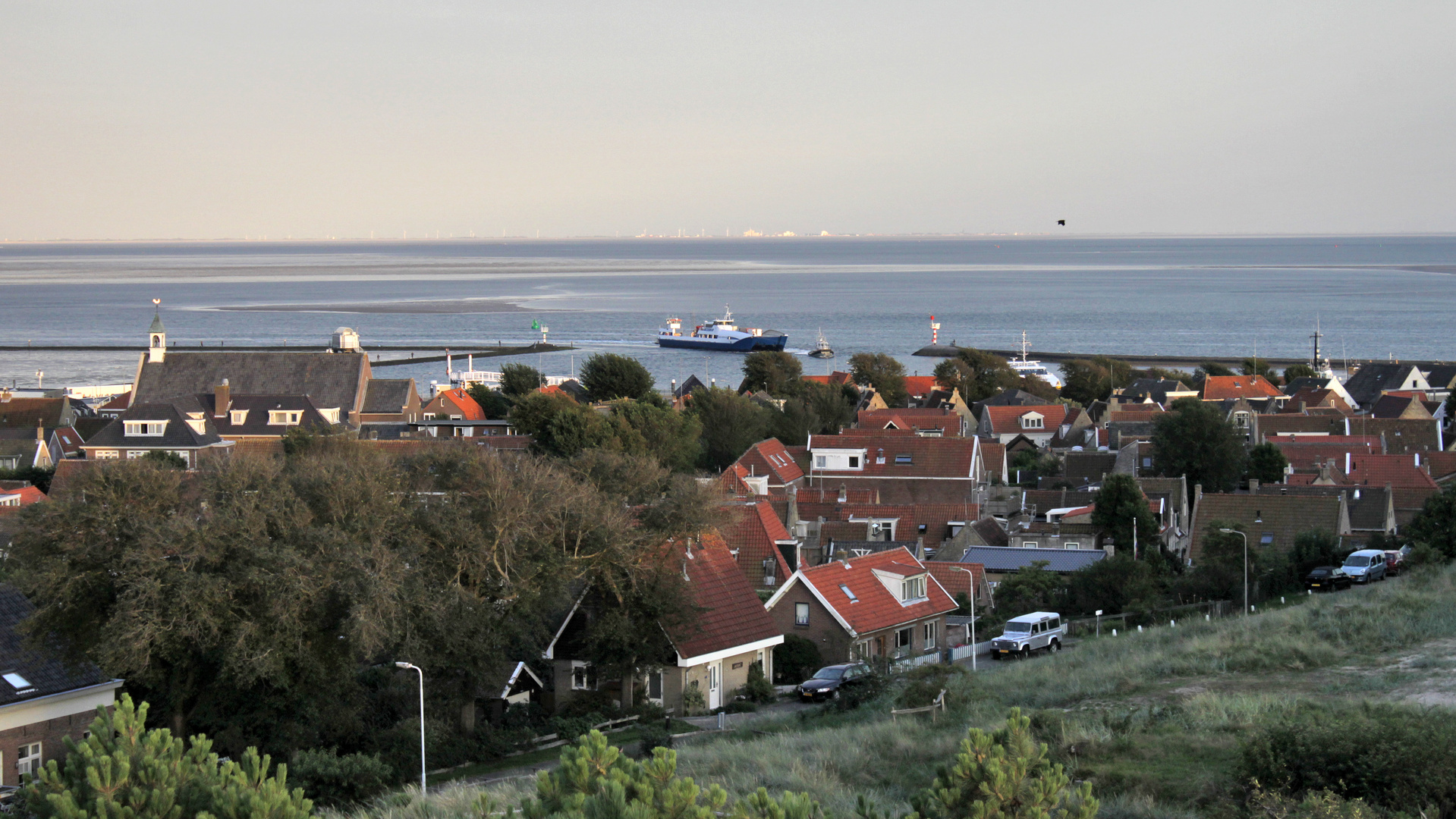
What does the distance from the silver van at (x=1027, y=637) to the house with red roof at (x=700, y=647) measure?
164 inches

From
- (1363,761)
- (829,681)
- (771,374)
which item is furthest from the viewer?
(771,374)

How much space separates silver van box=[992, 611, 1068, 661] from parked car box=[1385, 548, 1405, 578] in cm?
846

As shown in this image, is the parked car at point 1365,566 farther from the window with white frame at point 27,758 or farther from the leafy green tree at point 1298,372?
the leafy green tree at point 1298,372

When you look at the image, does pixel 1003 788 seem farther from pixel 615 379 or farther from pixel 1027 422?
pixel 615 379

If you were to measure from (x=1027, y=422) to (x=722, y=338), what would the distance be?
78.5 m

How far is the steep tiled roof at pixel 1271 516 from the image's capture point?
32.9 m

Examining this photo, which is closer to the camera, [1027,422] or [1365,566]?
[1365,566]

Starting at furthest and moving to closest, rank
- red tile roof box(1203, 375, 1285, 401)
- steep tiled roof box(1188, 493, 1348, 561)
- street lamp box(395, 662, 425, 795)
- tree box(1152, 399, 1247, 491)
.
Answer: red tile roof box(1203, 375, 1285, 401) < tree box(1152, 399, 1247, 491) < steep tiled roof box(1188, 493, 1348, 561) < street lamp box(395, 662, 425, 795)

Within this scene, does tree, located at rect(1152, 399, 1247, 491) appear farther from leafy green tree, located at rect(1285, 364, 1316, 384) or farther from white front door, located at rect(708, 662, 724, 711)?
leafy green tree, located at rect(1285, 364, 1316, 384)

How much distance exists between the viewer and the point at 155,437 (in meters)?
50.4

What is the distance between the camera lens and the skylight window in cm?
1852

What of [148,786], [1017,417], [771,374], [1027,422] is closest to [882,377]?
[771,374]

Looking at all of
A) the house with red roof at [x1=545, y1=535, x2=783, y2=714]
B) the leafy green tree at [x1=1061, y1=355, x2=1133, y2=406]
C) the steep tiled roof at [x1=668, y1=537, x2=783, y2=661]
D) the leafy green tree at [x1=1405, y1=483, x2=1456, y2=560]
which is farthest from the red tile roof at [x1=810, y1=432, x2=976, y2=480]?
the leafy green tree at [x1=1061, y1=355, x2=1133, y2=406]

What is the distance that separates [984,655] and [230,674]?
542 inches
